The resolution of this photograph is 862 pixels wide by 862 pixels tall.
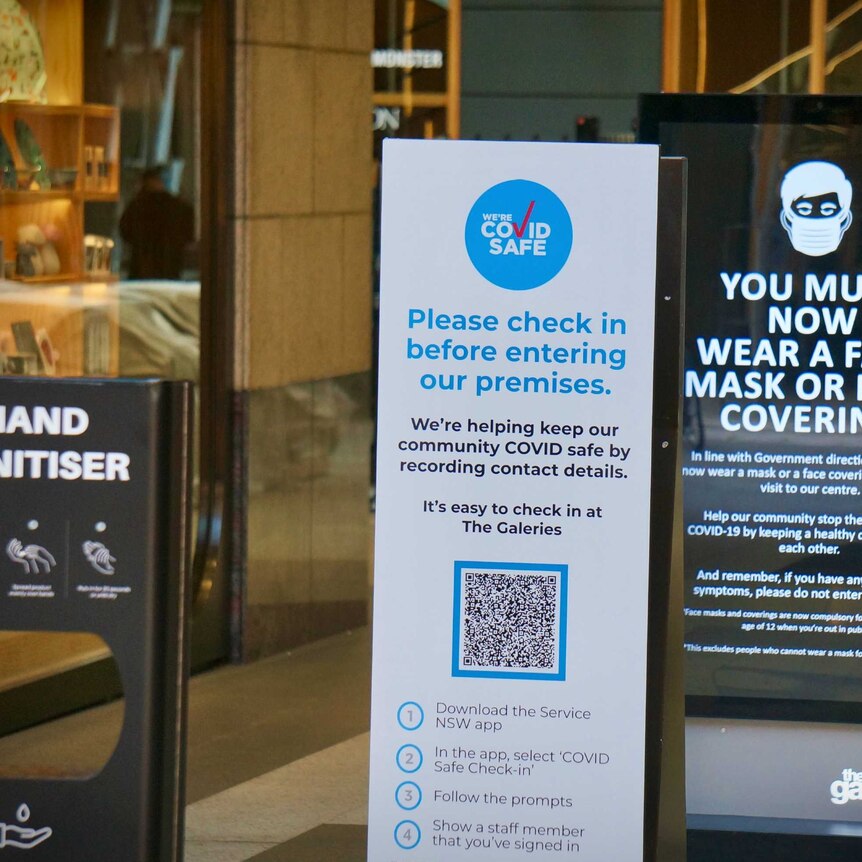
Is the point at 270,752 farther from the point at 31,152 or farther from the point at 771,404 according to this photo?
the point at 771,404

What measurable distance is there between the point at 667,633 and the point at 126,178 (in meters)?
3.99

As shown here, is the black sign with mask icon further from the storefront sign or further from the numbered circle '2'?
the storefront sign

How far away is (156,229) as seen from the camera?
6.61 meters

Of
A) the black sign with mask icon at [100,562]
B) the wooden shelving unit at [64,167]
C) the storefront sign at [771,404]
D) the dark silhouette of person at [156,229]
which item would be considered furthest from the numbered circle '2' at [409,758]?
the dark silhouette of person at [156,229]

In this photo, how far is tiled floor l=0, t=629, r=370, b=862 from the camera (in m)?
4.73

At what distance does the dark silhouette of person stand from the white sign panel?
3.56 m

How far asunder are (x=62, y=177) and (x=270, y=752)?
242cm

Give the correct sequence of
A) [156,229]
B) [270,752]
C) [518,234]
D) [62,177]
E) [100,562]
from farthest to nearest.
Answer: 1. [156,229]
2. [62,177]
3. [270,752]
4. [518,234]
5. [100,562]

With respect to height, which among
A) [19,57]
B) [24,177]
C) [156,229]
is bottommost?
[156,229]

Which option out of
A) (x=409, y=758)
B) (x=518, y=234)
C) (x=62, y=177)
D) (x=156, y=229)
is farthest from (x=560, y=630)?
(x=156, y=229)

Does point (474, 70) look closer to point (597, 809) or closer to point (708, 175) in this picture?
point (708, 175)

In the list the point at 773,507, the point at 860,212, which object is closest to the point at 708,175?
the point at 860,212

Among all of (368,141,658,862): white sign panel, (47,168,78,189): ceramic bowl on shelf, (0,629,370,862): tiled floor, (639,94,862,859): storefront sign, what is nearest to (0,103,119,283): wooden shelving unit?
(47,168,78,189): ceramic bowl on shelf

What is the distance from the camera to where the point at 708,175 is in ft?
12.0
